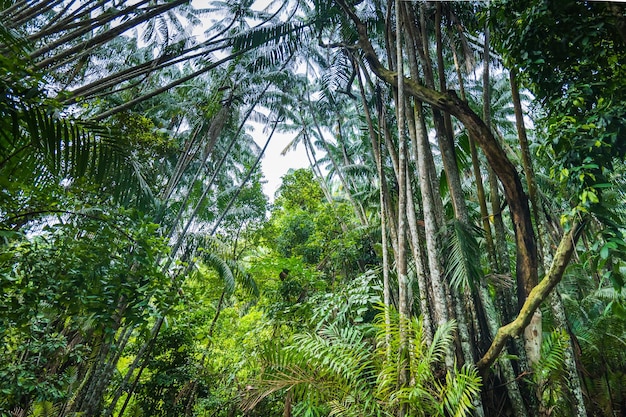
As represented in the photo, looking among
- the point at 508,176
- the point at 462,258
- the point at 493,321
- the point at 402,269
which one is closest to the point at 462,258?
the point at 462,258

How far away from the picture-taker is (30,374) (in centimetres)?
296

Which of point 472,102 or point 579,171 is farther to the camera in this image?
point 472,102

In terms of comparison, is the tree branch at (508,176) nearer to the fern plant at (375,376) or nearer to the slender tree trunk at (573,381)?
the slender tree trunk at (573,381)

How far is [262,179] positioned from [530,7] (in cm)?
736

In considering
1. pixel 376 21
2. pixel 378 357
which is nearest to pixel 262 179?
pixel 376 21

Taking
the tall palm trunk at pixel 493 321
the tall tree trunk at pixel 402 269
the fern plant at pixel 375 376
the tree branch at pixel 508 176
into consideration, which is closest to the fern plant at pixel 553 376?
the tall palm trunk at pixel 493 321

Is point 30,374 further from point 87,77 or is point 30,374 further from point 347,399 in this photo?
point 87,77

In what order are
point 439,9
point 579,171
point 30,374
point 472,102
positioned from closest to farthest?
point 579,171, point 30,374, point 439,9, point 472,102

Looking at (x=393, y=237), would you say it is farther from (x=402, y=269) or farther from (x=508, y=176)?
(x=508, y=176)

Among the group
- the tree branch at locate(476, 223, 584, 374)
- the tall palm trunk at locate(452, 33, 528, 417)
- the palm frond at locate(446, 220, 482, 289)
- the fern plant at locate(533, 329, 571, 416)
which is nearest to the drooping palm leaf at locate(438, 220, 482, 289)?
the palm frond at locate(446, 220, 482, 289)

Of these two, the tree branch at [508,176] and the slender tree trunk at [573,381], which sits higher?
the tree branch at [508,176]

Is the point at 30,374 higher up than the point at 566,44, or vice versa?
the point at 566,44

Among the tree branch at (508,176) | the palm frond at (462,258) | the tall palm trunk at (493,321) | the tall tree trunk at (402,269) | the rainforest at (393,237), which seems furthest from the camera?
the tree branch at (508,176)

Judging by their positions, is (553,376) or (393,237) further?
(393,237)
